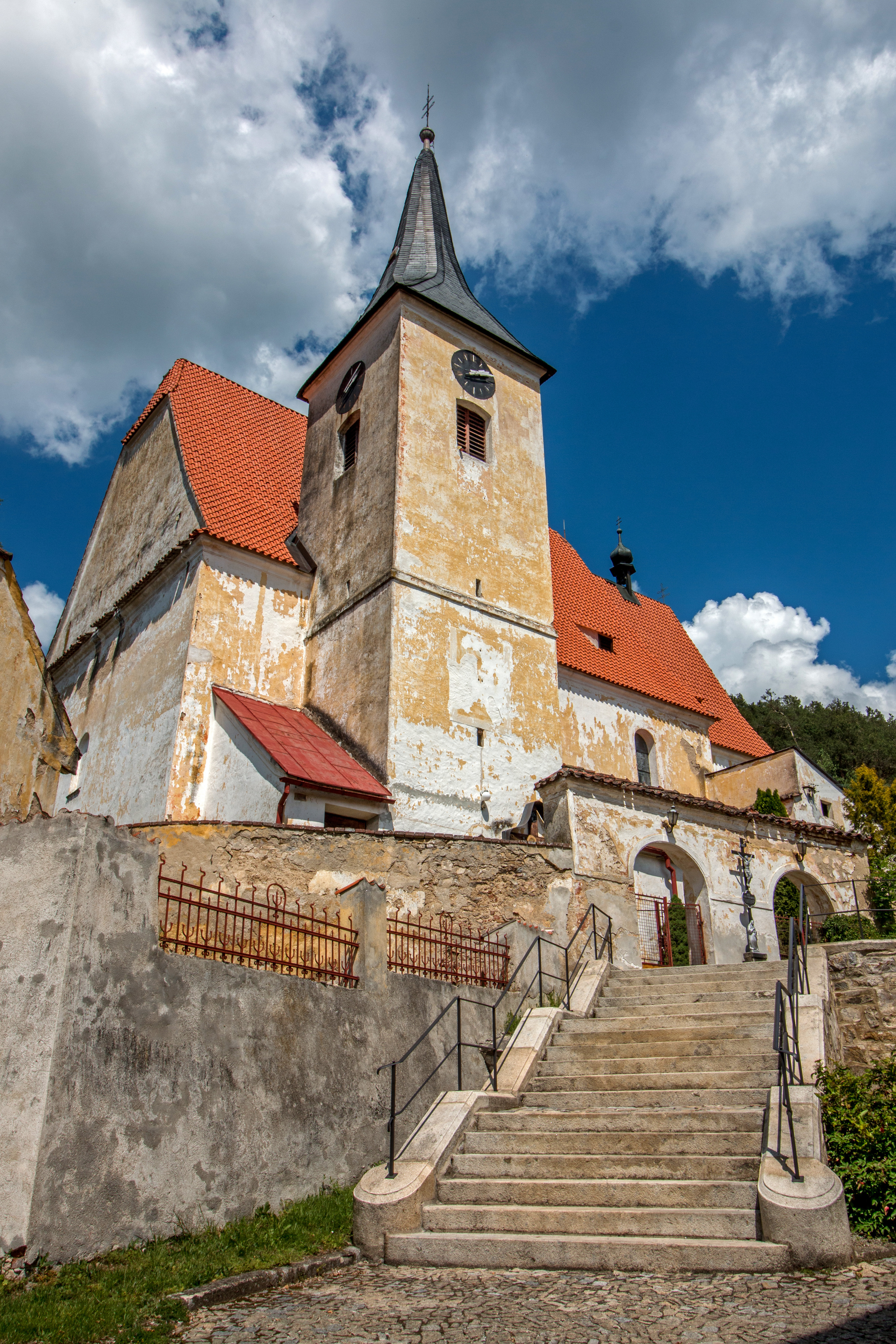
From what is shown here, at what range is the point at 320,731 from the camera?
17.0m

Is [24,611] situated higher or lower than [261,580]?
lower

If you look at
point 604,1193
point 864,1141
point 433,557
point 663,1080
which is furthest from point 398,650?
point 864,1141

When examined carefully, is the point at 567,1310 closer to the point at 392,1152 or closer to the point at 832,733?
the point at 392,1152

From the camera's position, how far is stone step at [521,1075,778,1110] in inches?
289

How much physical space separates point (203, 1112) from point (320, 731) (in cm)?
1048

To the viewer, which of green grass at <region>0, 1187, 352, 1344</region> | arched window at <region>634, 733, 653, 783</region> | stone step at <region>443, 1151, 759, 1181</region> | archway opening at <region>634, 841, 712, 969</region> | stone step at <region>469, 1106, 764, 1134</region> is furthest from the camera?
arched window at <region>634, 733, 653, 783</region>

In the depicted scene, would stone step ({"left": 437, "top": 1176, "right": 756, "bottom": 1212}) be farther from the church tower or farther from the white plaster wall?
the white plaster wall

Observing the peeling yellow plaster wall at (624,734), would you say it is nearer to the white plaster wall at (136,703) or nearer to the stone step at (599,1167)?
the white plaster wall at (136,703)

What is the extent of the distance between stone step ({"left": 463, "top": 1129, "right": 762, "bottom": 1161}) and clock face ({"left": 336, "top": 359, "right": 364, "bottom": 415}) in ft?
52.7

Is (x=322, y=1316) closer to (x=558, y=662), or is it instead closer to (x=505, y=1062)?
(x=505, y=1062)

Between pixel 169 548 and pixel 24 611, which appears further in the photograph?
pixel 169 548

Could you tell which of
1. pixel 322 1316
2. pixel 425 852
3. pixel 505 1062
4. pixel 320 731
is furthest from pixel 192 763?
pixel 322 1316

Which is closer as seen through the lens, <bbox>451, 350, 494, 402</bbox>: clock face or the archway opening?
the archway opening

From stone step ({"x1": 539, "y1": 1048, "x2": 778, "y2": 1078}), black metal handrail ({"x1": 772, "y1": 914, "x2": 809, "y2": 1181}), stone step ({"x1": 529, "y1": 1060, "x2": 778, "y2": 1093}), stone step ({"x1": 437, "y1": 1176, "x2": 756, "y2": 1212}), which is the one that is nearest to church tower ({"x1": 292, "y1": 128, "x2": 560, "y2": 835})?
stone step ({"x1": 539, "y1": 1048, "x2": 778, "y2": 1078})
